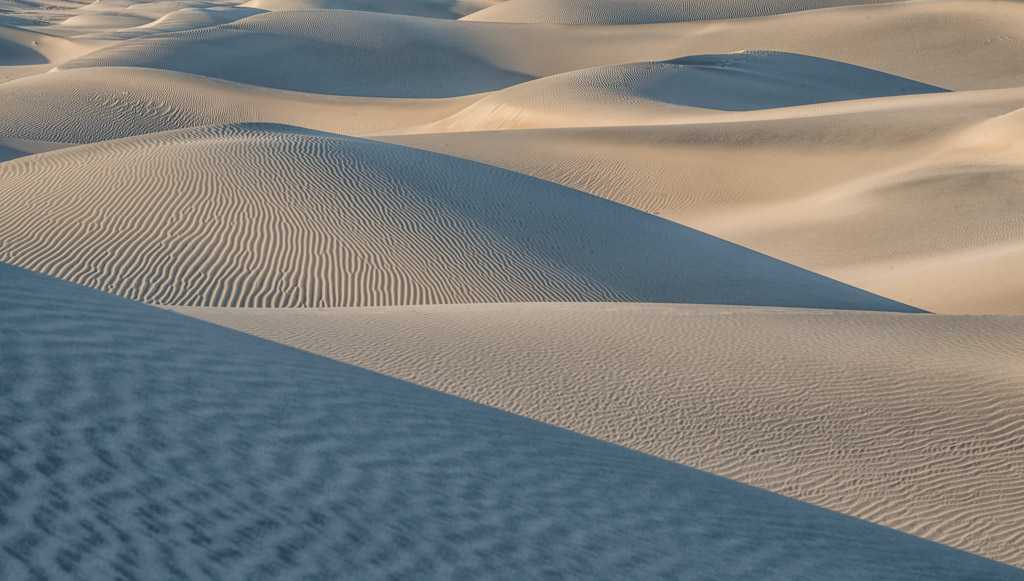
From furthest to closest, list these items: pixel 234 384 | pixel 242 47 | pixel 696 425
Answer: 1. pixel 242 47
2. pixel 696 425
3. pixel 234 384

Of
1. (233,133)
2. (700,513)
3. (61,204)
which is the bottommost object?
(61,204)

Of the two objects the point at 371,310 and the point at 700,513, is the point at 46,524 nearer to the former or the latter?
the point at 700,513

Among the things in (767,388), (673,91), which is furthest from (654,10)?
(767,388)

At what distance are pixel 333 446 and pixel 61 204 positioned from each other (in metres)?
9.61

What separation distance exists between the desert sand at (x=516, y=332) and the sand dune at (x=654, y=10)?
12643 millimetres

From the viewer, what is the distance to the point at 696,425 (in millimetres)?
5480

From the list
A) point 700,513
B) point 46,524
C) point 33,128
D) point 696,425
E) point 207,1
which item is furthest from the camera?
point 207,1

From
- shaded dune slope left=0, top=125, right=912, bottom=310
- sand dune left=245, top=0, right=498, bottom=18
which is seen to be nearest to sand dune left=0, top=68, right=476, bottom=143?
shaded dune slope left=0, top=125, right=912, bottom=310

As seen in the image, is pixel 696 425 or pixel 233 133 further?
pixel 233 133

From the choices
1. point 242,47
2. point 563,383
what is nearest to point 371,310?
point 563,383

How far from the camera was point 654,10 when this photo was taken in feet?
138

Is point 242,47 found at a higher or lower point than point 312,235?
higher

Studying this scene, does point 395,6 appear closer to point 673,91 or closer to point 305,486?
point 673,91

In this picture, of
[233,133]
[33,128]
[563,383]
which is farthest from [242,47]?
[563,383]
